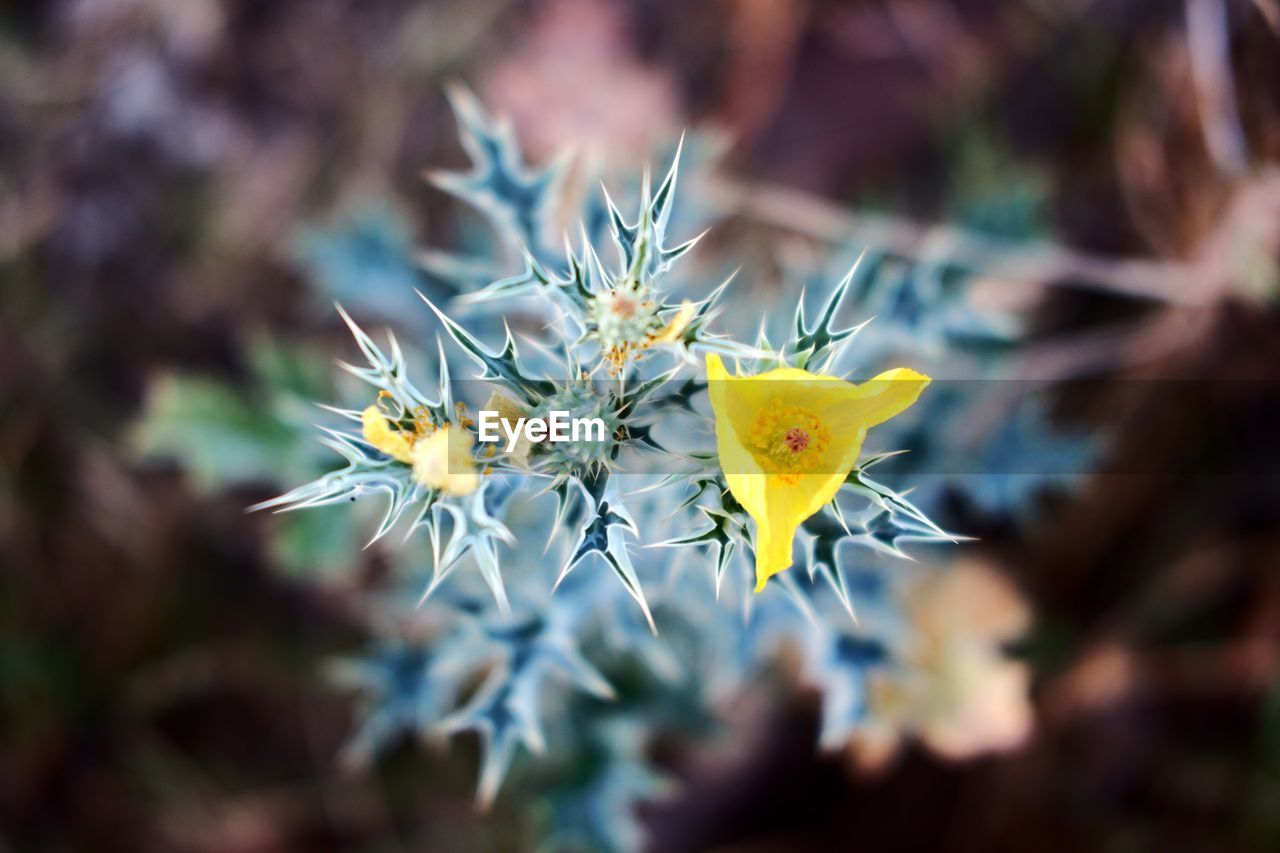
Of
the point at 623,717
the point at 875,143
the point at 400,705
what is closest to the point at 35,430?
the point at 400,705

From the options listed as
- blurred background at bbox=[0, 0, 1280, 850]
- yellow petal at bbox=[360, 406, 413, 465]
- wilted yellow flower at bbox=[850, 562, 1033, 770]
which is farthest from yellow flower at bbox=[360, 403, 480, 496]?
blurred background at bbox=[0, 0, 1280, 850]

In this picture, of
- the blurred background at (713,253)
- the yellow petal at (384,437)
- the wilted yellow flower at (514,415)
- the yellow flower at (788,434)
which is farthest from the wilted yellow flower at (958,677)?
the yellow petal at (384,437)

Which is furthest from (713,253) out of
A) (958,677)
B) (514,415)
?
(514,415)

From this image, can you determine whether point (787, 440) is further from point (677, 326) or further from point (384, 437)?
point (384, 437)

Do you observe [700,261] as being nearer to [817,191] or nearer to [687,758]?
[817,191]

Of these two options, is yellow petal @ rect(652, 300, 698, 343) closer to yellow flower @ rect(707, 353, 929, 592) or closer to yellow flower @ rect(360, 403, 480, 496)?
yellow flower @ rect(707, 353, 929, 592)
